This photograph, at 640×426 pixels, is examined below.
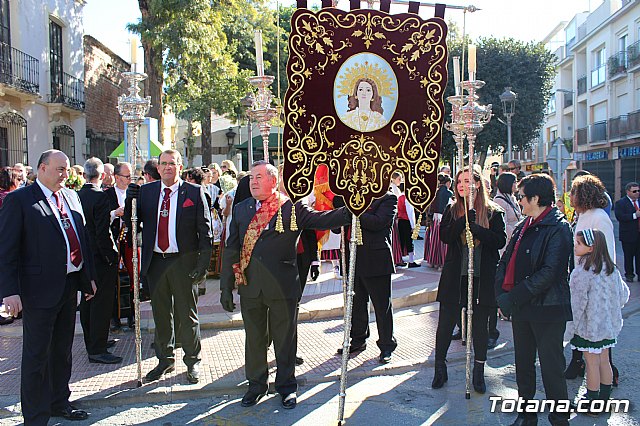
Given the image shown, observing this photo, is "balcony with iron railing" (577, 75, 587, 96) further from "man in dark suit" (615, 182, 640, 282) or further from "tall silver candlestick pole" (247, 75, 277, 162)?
"tall silver candlestick pole" (247, 75, 277, 162)

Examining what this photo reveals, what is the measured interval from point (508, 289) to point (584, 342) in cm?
85

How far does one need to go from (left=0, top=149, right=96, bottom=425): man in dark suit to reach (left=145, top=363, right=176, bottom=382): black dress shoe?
837 mm

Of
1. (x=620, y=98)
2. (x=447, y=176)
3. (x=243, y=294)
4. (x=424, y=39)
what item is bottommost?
(x=243, y=294)

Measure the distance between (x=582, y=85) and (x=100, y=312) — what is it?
38388 mm

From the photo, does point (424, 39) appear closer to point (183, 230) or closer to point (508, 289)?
point (508, 289)

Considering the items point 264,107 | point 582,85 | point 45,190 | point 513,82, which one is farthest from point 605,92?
point 45,190

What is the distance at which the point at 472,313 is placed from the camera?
5160mm

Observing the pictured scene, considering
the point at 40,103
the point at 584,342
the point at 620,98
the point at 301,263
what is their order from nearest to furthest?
the point at 584,342 → the point at 301,263 → the point at 40,103 → the point at 620,98

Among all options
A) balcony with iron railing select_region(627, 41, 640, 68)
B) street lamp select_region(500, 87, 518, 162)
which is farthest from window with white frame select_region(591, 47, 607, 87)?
street lamp select_region(500, 87, 518, 162)

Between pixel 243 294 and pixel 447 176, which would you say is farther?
pixel 447 176

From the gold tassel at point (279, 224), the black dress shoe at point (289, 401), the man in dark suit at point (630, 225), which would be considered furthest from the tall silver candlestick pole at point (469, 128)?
the man in dark suit at point (630, 225)

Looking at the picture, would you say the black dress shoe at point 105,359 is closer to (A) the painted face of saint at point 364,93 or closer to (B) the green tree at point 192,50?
(A) the painted face of saint at point 364,93

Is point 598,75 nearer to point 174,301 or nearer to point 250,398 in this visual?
point 174,301

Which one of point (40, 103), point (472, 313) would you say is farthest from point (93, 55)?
point (472, 313)
